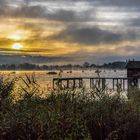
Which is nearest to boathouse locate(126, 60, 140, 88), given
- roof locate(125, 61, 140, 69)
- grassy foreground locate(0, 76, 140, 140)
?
roof locate(125, 61, 140, 69)

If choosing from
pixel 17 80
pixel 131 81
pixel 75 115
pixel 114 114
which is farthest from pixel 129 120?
pixel 131 81

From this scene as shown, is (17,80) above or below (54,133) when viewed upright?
above

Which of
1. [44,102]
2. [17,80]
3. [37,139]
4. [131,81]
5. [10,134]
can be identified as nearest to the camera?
Answer: [37,139]

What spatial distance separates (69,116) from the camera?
29.8ft

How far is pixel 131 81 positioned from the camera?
1420 inches

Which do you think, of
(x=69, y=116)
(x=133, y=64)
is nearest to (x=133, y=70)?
(x=133, y=64)

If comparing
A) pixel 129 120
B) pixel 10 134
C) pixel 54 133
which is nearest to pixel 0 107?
pixel 10 134

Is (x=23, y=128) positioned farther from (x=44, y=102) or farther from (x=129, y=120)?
(x=129, y=120)

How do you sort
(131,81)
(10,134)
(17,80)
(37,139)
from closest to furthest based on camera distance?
(37,139)
(10,134)
(17,80)
(131,81)

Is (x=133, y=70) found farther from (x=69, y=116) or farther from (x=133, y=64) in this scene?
(x=69, y=116)

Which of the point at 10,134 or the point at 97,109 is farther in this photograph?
the point at 97,109

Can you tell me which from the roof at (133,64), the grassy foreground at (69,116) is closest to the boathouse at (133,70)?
the roof at (133,64)

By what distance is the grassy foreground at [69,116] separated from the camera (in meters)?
8.68

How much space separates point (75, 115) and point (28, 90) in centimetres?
175
